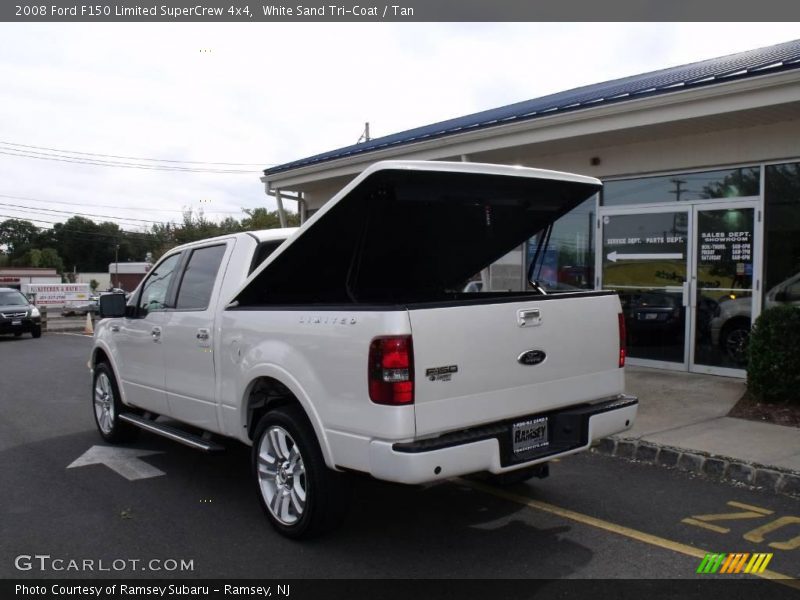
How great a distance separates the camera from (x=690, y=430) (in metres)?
6.54

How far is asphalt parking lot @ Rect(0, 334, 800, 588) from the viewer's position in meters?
3.84

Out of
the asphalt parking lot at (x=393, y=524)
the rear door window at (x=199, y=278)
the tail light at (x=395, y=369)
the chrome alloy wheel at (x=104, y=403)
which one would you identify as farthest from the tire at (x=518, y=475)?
the chrome alloy wheel at (x=104, y=403)

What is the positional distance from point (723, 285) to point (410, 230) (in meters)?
6.06

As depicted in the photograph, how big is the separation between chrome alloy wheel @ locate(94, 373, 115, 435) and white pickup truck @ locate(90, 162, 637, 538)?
0.77 metres

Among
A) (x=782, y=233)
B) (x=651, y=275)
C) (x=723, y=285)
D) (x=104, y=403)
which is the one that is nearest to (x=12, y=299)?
(x=104, y=403)

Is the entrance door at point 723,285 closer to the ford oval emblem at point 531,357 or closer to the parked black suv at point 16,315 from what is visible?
the ford oval emblem at point 531,357

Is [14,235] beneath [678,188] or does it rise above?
above

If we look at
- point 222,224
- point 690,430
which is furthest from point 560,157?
point 222,224

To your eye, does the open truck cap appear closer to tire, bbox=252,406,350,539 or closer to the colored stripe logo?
tire, bbox=252,406,350,539

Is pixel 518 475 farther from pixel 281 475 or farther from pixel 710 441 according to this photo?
pixel 710 441

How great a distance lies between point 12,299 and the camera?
2044 centimetres

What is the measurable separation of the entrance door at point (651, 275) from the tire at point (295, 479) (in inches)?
282

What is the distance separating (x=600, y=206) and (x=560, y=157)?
1096mm

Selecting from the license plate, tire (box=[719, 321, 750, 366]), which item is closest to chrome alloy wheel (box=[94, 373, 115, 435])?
the license plate
